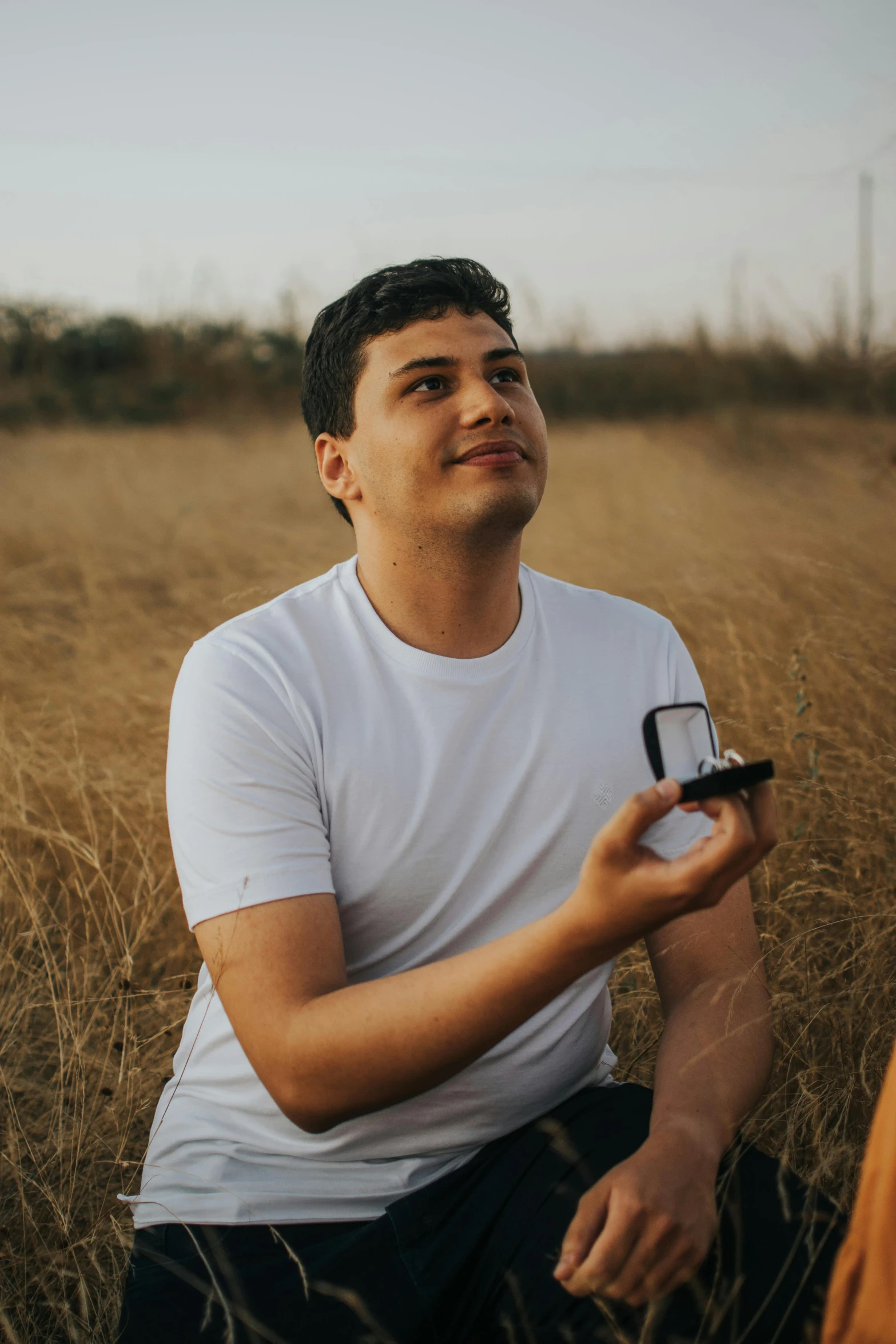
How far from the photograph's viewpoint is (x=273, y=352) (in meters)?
12.3

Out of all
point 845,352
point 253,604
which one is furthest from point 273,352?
point 253,604

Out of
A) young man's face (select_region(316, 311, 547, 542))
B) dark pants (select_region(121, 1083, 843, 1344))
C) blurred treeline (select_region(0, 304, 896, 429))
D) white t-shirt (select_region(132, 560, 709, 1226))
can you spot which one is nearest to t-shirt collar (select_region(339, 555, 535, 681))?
white t-shirt (select_region(132, 560, 709, 1226))

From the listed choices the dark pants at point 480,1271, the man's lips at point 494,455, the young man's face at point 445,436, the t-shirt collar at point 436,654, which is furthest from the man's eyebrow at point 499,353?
the dark pants at point 480,1271

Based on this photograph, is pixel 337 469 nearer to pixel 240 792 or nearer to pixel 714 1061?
pixel 240 792

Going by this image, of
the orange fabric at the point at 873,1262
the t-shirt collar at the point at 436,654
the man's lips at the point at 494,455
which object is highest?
the man's lips at the point at 494,455

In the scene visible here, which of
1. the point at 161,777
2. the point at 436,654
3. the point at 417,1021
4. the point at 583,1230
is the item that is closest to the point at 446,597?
the point at 436,654

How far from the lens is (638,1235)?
43.6 inches

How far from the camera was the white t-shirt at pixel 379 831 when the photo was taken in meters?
1.28

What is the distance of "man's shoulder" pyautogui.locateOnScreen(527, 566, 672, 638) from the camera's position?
163 centimetres

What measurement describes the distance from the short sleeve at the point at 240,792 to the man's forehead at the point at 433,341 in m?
0.63

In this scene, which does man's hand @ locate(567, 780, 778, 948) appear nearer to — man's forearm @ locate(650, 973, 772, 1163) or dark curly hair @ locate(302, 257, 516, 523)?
man's forearm @ locate(650, 973, 772, 1163)

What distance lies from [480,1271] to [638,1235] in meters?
0.26

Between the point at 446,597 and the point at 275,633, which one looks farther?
the point at 446,597

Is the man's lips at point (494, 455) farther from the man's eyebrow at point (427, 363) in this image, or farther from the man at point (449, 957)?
the man's eyebrow at point (427, 363)
